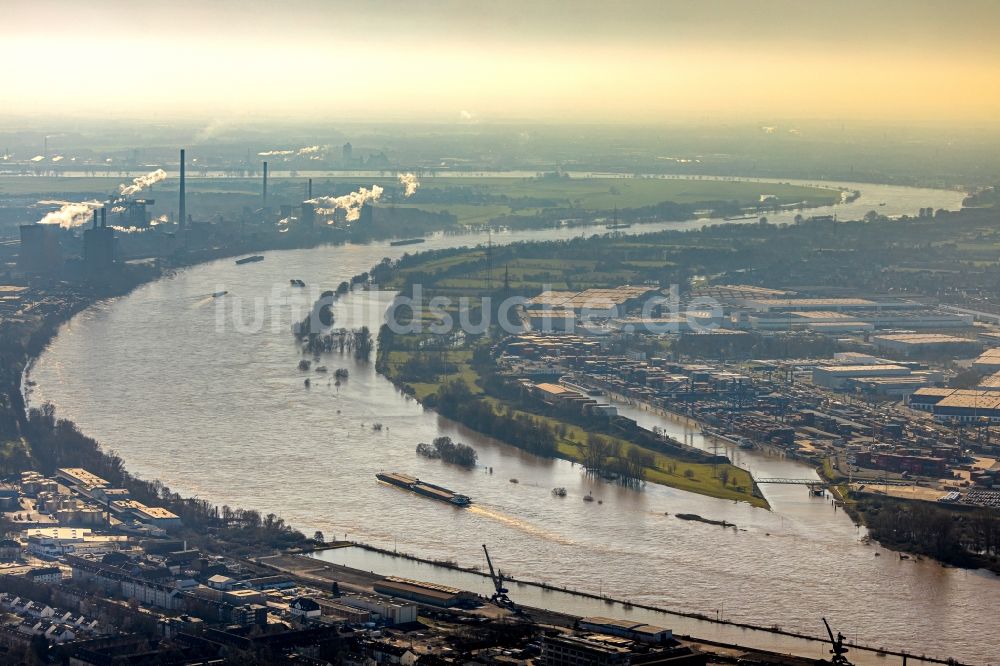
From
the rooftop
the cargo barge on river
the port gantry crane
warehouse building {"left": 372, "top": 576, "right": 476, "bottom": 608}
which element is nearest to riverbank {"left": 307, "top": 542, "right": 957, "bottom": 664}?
the port gantry crane

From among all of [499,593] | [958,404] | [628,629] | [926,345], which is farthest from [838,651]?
[926,345]

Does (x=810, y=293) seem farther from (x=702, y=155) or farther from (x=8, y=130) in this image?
(x=8, y=130)

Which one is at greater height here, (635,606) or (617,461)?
(617,461)

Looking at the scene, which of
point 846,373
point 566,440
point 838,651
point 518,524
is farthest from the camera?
point 846,373

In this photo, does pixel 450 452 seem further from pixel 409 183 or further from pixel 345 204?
pixel 409 183

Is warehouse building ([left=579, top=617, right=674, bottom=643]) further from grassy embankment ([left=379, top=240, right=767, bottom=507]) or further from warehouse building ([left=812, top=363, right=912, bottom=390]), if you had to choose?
warehouse building ([left=812, top=363, right=912, bottom=390])

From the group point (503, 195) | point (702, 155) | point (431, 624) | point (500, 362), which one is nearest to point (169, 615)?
point (431, 624)
